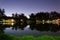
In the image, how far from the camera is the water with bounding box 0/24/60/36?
21.7 ft

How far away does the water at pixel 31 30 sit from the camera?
6.62m

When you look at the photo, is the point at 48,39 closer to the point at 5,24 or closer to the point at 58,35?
the point at 58,35

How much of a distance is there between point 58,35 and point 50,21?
0.42m

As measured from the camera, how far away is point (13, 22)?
22.1 ft

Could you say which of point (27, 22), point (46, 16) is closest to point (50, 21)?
point (46, 16)

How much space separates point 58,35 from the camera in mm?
6641

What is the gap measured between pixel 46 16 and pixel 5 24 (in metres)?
1.11

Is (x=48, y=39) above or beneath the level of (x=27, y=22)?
beneath

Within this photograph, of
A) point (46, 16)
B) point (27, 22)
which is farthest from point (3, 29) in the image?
point (46, 16)

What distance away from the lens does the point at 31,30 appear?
662 cm

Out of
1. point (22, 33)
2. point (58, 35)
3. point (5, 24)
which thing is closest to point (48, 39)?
point (58, 35)

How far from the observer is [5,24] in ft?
22.0

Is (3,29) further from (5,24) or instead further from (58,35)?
(58,35)

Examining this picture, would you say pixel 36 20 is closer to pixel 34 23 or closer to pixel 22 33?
pixel 34 23
